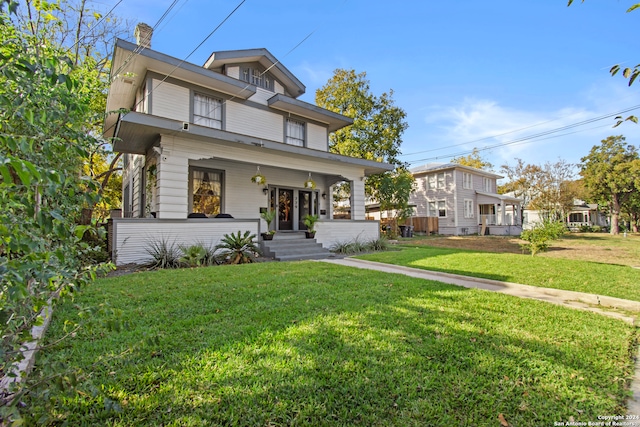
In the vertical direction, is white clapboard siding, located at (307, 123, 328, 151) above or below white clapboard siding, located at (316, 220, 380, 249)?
above

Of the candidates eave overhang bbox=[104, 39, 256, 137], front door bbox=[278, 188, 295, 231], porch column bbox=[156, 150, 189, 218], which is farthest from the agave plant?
eave overhang bbox=[104, 39, 256, 137]

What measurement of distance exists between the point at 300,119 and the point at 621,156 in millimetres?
30071

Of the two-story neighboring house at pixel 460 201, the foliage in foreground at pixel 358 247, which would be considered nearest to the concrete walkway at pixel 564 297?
the foliage in foreground at pixel 358 247

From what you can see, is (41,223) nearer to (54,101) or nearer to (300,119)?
(54,101)

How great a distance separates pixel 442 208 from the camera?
84.1 ft

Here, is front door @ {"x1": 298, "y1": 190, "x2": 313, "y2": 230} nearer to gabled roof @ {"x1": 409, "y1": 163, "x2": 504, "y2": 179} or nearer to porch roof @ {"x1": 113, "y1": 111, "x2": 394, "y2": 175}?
porch roof @ {"x1": 113, "y1": 111, "x2": 394, "y2": 175}

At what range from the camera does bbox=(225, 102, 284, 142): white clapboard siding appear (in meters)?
11.2

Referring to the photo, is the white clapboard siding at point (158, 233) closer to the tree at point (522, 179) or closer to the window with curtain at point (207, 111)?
the window with curtain at point (207, 111)

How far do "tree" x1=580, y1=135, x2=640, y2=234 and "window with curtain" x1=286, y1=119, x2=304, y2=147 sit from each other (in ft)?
94.0

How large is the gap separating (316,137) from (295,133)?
1.18 metres

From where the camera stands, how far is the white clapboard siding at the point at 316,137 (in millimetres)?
13727

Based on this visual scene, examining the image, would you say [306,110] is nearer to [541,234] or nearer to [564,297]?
[541,234]

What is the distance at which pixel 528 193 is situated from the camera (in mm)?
35062

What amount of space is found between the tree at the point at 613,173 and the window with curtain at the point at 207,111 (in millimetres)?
32385
